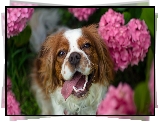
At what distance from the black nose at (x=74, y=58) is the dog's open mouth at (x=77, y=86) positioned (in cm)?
9

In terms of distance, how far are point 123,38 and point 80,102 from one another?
40 cm

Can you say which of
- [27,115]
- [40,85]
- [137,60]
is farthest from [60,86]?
[137,60]

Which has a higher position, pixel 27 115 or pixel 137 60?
pixel 137 60

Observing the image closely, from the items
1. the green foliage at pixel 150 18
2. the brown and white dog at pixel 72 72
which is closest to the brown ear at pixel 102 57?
the brown and white dog at pixel 72 72

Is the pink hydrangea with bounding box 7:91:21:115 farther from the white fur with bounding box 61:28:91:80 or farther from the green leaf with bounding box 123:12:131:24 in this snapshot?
the green leaf with bounding box 123:12:131:24

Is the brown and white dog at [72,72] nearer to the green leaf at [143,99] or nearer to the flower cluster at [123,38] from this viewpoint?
the flower cluster at [123,38]

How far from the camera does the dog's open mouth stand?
1.59 meters

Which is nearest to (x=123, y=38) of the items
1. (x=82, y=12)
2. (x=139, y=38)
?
(x=139, y=38)

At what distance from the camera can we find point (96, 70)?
1597 millimetres

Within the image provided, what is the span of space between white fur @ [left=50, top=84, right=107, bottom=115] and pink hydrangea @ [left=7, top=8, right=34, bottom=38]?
38 cm

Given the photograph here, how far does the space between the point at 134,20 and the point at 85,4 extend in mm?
272

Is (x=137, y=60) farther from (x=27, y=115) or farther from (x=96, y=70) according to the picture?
(x=27, y=115)

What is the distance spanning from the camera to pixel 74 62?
154 cm

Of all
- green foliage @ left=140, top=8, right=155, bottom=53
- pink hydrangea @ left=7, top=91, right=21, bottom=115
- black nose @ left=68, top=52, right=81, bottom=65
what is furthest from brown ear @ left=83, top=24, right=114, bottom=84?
pink hydrangea @ left=7, top=91, right=21, bottom=115
